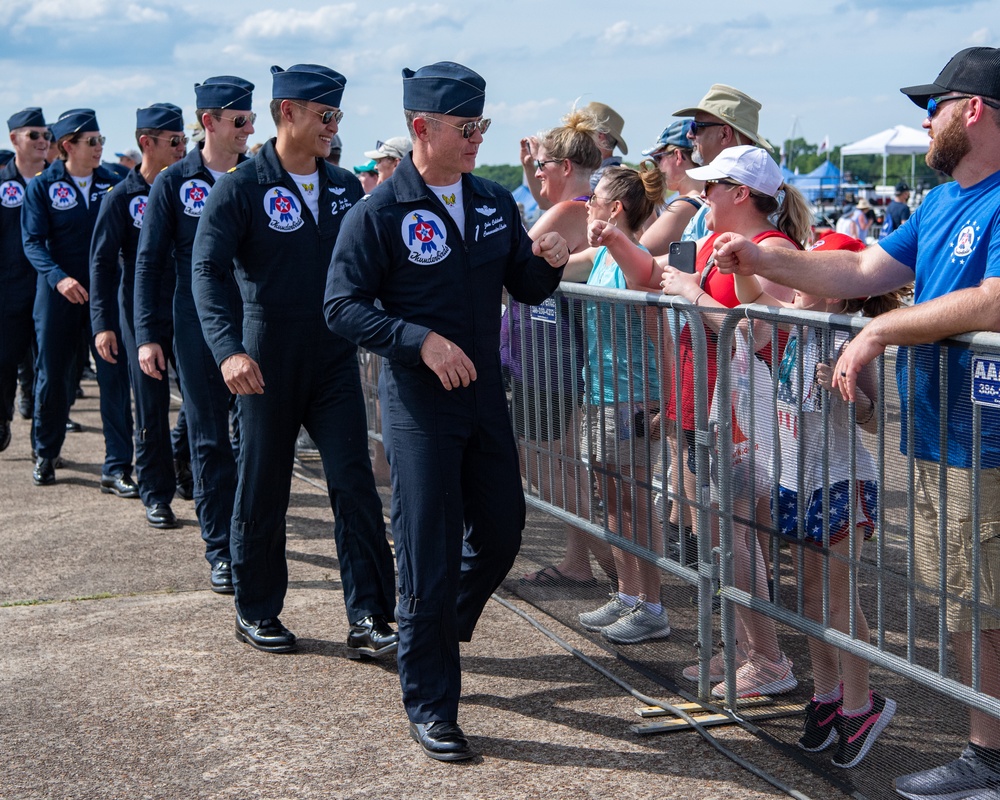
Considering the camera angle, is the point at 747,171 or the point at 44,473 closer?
the point at 747,171

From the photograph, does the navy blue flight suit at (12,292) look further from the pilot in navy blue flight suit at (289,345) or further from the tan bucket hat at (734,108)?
the tan bucket hat at (734,108)

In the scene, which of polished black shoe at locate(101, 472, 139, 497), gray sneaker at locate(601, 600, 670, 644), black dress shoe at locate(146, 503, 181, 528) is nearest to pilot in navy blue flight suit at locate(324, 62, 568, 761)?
gray sneaker at locate(601, 600, 670, 644)

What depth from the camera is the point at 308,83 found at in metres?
4.83

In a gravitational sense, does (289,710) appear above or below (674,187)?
below

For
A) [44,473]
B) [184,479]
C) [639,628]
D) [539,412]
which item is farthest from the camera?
[44,473]

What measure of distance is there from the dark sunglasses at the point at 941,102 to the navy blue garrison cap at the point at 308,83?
7.61 ft

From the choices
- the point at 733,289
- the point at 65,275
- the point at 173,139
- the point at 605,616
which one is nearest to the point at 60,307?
the point at 65,275

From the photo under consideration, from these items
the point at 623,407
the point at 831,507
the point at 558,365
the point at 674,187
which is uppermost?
the point at 674,187

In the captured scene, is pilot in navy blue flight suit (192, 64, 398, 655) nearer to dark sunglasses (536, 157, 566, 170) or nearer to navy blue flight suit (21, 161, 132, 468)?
dark sunglasses (536, 157, 566, 170)

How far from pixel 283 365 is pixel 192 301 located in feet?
4.59

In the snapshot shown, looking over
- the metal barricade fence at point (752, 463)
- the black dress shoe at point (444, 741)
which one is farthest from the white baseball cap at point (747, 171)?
the black dress shoe at point (444, 741)

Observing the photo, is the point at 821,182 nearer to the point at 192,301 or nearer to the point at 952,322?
the point at 192,301

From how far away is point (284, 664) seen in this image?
15.9ft

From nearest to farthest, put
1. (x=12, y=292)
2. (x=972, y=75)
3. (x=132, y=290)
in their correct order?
(x=972, y=75), (x=132, y=290), (x=12, y=292)
